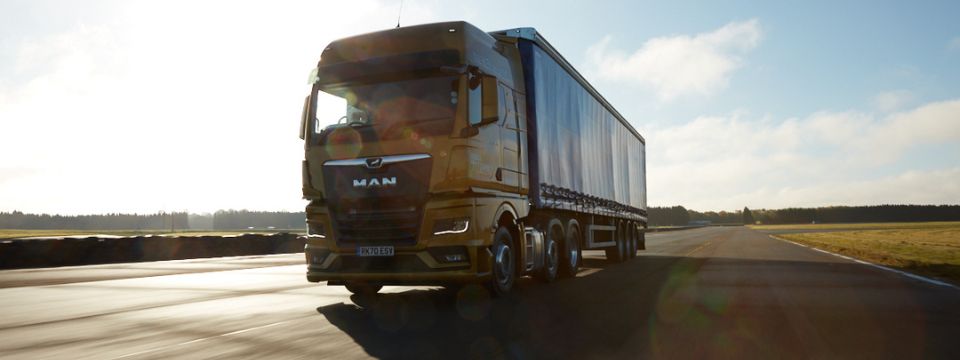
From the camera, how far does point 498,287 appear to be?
9.72m

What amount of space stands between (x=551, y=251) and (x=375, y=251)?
425 centimetres

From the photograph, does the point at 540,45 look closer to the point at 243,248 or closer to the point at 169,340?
the point at 169,340

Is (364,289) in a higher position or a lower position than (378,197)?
lower

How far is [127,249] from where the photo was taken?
26.0 metres

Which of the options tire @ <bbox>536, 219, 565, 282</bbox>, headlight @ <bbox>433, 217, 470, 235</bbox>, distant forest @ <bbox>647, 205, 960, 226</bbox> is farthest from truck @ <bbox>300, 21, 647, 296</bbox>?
distant forest @ <bbox>647, 205, 960, 226</bbox>

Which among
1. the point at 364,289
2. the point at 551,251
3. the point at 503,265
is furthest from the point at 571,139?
the point at 364,289

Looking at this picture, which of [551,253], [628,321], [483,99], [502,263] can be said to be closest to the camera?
[628,321]

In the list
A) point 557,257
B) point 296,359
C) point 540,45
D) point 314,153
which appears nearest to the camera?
point 296,359

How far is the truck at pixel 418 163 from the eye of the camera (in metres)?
8.90

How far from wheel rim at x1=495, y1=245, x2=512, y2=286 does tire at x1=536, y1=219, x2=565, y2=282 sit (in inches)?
70.2

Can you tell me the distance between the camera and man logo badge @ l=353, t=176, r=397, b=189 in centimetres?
896

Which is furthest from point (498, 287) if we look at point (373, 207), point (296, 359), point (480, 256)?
point (296, 359)

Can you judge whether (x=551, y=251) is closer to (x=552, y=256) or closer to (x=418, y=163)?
(x=552, y=256)

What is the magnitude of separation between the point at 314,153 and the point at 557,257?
17.0ft
